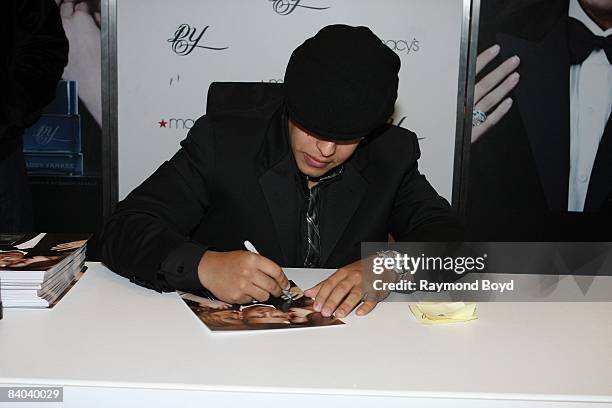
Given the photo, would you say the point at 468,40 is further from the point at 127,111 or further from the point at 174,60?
the point at 127,111

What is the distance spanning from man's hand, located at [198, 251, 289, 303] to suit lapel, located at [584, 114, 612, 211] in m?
2.52

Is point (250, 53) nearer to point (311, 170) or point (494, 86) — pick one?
point (494, 86)

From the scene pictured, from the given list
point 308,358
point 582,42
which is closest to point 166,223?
point 308,358

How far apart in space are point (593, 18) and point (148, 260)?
8.89ft

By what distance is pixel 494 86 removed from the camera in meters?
3.48

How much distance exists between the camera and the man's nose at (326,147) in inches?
62.1

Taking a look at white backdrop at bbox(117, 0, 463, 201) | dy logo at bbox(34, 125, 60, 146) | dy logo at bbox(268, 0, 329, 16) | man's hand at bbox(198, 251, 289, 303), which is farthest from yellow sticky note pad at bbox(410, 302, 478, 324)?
dy logo at bbox(34, 125, 60, 146)

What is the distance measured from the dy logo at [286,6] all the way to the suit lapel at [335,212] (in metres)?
1.77

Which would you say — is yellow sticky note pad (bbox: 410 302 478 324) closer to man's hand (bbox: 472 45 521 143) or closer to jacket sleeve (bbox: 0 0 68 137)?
jacket sleeve (bbox: 0 0 68 137)

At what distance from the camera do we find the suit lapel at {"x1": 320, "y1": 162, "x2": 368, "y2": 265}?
190 centimetres

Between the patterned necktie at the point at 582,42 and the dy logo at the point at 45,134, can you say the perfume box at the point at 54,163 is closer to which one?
the dy logo at the point at 45,134

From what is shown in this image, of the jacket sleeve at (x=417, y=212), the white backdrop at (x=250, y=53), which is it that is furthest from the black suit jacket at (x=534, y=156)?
the jacket sleeve at (x=417, y=212)

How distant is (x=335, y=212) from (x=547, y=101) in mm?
1971

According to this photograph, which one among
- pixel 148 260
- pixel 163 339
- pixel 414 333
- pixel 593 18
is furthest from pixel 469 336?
pixel 593 18
